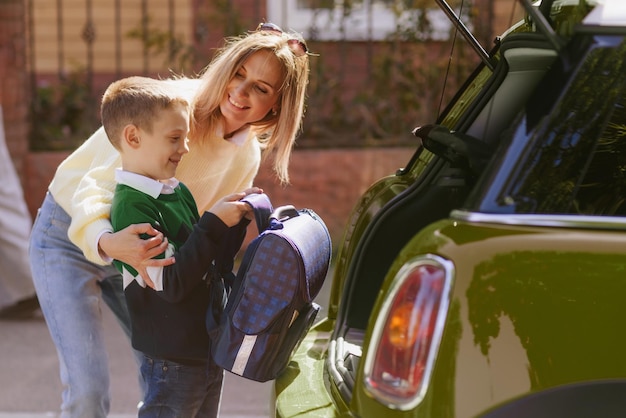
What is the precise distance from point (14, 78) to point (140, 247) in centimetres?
519

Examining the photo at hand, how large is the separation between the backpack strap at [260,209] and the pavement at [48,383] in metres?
1.47

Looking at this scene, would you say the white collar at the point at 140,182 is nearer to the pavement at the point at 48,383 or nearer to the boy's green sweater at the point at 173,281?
the boy's green sweater at the point at 173,281

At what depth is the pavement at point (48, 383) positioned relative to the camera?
16.0 ft

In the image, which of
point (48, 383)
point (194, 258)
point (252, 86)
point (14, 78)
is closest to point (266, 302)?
point (194, 258)

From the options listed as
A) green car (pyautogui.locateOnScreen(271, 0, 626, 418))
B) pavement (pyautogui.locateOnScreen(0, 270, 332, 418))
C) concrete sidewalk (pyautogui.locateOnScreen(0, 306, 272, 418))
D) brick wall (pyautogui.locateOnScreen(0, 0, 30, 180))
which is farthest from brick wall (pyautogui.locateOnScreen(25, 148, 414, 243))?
green car (pyautogui.locateOnScreen(271, 0, 626, 418))

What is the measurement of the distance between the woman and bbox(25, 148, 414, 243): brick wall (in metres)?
4.19

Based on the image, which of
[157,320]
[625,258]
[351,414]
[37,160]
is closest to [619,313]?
[625,258]

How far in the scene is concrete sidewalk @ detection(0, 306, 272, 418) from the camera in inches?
192

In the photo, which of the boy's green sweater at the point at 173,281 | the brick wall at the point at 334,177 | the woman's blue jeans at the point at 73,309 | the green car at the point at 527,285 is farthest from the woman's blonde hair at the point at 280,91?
the brick wall at the point at 334,177

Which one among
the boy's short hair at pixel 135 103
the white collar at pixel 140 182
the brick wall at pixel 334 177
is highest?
the boy's short hair at pixel 135 103

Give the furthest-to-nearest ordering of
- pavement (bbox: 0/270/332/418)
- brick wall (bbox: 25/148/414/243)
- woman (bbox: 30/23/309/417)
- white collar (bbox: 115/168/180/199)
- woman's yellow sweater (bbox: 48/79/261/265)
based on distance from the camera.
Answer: brick wall (bbox: 25/148/414/243) → pavement (bbox: 0/270/332/418) → woman (bbox: 30/23/309/417) → woman's yellow sweater (bbox: 48/79/261/265) → white collar (bbox: 115/168/180/199)

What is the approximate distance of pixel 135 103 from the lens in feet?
9.95

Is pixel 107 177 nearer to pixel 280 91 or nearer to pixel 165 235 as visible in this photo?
pixel 165 235

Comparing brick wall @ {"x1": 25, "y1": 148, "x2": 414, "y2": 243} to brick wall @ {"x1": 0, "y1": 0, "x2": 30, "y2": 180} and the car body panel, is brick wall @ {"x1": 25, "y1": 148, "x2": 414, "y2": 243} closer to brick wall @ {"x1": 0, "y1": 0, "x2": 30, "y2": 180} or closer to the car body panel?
brick wall @ {"x1": 0, "y1": 0, "x2": 30, "y2": 180}
